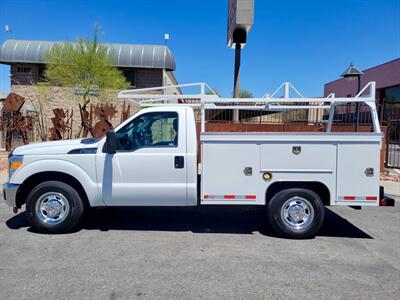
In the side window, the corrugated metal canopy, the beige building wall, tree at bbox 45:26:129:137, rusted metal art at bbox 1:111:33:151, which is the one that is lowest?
the side window

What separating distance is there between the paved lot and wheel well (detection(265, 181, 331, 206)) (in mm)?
659

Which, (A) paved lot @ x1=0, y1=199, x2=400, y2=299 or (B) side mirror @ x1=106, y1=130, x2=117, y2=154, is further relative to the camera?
(B) side mirror @ x1=106, y1=130, x2=117, y2=154

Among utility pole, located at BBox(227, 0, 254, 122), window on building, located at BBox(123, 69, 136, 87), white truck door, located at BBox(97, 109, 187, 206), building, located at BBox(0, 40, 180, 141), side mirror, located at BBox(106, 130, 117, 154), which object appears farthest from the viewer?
window on building, located at BBox(123, 69, 136, 87)

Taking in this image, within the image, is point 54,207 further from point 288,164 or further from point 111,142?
point 288,164

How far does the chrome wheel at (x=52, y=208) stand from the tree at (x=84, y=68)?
1391 centimetres

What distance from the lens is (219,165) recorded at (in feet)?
16.1

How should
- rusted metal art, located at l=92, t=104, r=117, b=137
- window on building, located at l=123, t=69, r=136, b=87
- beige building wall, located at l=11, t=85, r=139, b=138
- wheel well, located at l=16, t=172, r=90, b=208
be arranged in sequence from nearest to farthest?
1. wheel well, located at l=16, t=172, r=90, b=208
2. rusted metal art, located at l=92, t=104, r=117, b=137
3. beige building wall, located at l=11, t=85, r=139, b=138
4. window on building, located at l=123, t=69, r=136, b=87

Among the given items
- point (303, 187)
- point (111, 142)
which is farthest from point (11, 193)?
point (303, 187)

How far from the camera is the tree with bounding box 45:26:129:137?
59.5 feet

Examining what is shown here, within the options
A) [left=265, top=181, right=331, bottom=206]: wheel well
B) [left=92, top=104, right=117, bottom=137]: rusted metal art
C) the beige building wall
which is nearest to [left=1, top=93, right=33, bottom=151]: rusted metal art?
[left=92, top=104, right=117, bottom=137]: rusted metal art

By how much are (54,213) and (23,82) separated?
2235 centimetres

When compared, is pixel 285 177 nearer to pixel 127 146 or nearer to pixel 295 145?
pixel 295 145

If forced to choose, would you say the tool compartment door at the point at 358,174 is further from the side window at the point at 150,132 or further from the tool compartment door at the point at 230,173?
the side window at the point at 150,132

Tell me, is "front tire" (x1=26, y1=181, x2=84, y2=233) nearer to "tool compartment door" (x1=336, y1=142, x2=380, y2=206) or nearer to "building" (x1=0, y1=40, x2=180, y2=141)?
"tool compartment door" (x1=336, y1=142, x2=380, y2=206)
